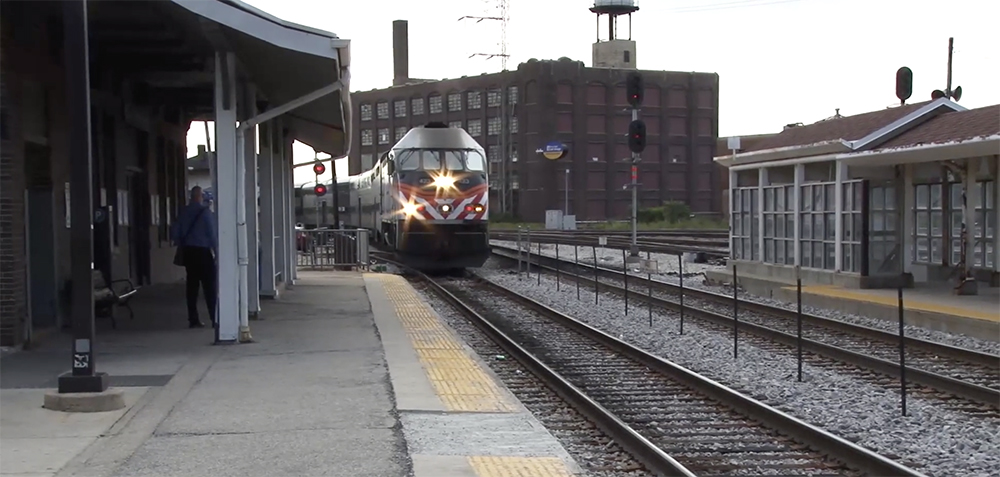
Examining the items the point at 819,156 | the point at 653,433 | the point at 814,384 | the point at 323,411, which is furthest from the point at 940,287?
the point at 323,411

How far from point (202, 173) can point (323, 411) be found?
117 ft

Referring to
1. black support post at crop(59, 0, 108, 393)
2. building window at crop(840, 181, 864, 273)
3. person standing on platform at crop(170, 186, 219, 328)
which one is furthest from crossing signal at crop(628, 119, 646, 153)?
black support post at crop(59, 0, 108, 393)

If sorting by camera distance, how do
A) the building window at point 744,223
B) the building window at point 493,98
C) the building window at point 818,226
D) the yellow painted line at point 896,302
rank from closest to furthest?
1. the yellow painted line at point 896,302
2. the building window at point 818,226
3. the building window at point 744,223
4. the building window at point 493,98

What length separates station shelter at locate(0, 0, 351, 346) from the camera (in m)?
9.69

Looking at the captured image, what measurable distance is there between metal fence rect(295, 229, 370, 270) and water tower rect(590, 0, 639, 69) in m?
50.0

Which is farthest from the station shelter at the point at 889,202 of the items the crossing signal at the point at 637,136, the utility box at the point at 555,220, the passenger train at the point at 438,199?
the utility box at the point at 555,220

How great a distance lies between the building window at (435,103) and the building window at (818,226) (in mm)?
62925

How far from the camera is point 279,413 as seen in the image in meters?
7.82

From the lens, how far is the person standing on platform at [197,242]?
12359 millimetres

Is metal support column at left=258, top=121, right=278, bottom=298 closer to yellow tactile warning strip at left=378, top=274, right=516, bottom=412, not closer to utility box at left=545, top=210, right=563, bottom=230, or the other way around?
yellow tactile warning strip at left=378, top=274, right=516, bottom=412

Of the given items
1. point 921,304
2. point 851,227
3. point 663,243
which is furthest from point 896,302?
point 663,243

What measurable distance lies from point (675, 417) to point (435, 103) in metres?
73.9

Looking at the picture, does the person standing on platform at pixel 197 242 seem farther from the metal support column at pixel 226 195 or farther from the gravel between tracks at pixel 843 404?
the gravel between tracks at pixel 843 404

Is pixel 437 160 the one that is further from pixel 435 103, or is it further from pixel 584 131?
pixel 435 103
